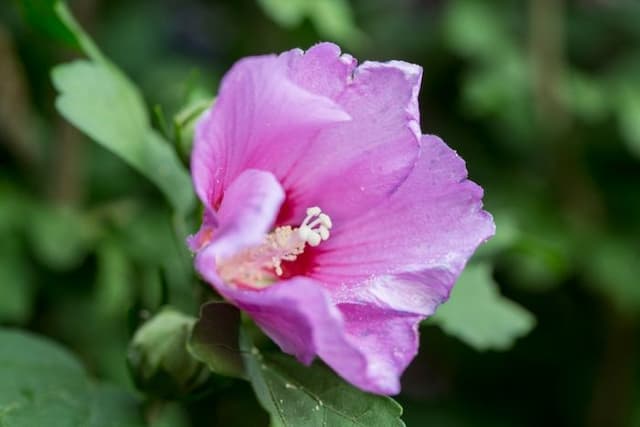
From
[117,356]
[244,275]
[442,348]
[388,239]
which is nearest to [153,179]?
[244,275]

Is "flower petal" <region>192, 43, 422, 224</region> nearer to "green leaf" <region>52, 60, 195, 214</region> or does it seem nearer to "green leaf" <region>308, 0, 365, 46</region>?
"green leaf" <region>52, 60, 195, 214</region>

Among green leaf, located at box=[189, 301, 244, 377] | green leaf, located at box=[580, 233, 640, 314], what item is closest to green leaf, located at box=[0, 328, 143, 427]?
green leaf, located at box=[189, 301, 244, 377]

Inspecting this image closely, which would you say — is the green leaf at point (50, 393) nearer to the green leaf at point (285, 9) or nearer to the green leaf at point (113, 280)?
the green leaf at point (113, 280)

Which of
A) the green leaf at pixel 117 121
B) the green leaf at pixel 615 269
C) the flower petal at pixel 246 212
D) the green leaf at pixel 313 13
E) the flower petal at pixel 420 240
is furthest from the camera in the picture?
the green leaf at pixel 615 269

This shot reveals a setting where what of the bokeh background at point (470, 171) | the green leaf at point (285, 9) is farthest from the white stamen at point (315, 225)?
the green leaf at point (285, 9)

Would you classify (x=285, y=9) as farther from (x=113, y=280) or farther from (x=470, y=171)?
(x=470, y=171)

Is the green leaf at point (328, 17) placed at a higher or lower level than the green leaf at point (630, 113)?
higher
